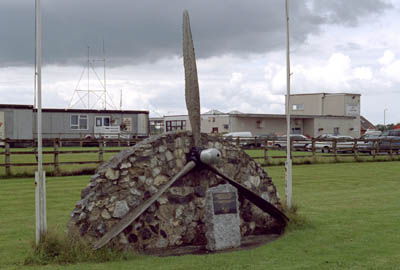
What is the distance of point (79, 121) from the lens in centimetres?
5050

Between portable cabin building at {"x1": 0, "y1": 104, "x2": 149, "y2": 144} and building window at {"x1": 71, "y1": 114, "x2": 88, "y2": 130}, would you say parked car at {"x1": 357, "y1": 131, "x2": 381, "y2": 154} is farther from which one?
building window at {"x1": 71, "y1": 114, "x2": 88, "y2": 130}

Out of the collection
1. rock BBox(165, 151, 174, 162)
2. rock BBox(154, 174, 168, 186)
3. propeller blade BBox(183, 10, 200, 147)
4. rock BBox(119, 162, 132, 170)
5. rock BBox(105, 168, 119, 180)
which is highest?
propeller blade BBox(183, 10, 200, 147)

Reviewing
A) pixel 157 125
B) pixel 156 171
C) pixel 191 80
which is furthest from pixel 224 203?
pixel 157 125

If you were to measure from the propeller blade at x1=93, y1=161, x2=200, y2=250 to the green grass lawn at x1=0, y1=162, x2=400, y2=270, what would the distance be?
418 mm

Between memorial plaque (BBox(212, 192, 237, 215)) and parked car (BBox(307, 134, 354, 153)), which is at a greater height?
parked car (BBox(307, 134, 354, 153))

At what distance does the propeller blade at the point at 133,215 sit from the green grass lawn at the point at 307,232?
42cm

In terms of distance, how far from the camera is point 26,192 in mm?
16281

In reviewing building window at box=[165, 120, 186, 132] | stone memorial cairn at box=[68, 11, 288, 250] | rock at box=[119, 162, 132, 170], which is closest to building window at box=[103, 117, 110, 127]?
building window at box=[165, 120, 186, 132]

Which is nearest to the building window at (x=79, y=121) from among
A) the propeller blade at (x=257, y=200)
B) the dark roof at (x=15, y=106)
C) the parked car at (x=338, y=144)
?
the dark roof at (x=15, y=106)

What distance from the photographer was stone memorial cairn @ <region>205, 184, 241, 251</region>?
9.35m

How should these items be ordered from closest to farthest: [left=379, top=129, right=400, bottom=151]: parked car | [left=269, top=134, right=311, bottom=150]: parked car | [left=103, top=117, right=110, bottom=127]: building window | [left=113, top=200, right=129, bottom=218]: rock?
[left=113, top=200, right=129, bottom=218]: rock, [left=269, top=134, right=311, bottom=150]: parked car, [left=379, top=129, right=400, bottom=151]: parked car, [left=103, top=117, right=110, bottom=127]: building window

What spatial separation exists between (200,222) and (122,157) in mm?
1924

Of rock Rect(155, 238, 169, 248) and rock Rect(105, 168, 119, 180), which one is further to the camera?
rock Rect(155, 238, 169, 248)

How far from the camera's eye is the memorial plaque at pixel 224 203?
943cm
